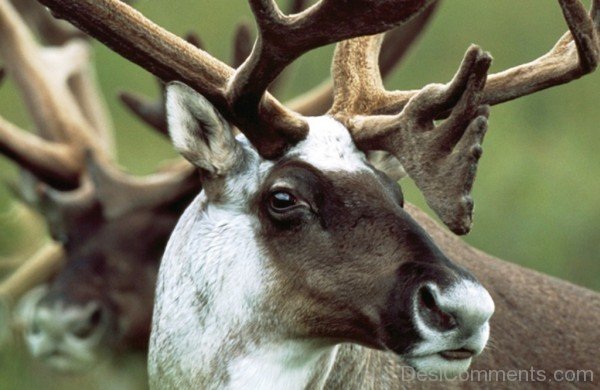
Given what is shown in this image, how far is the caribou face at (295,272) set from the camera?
15.2 ft

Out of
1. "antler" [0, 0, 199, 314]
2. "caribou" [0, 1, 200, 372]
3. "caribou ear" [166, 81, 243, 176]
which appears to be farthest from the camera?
"antler" [0, 0, 199, 314]

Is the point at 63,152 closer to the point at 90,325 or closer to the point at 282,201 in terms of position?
the point at 90,325

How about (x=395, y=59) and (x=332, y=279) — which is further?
(x=395, y=59)

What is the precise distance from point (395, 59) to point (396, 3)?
14.2 ft

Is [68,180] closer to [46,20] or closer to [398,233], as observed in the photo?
[46,20]

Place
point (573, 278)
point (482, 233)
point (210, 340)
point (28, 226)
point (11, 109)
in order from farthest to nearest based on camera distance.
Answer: point (11, 109)
point (482, 233)
point (573, 278)
point (28, 226)
point (210, 340)

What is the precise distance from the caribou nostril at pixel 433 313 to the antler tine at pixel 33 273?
5.36m

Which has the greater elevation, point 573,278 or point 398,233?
point 398,233

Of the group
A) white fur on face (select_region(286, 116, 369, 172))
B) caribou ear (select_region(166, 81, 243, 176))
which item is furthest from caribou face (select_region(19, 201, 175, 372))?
white fur on face (select_region(286, 116, 369, 172))

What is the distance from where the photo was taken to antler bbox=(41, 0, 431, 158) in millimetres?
4887

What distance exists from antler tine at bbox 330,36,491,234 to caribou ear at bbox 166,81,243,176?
40 centimetres

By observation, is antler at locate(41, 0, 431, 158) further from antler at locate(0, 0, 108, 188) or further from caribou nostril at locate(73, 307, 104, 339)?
antler at locate(0, 0, 108, 188)

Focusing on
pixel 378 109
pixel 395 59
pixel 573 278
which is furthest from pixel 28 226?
pixel 378 109

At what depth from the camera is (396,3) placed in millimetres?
4680
